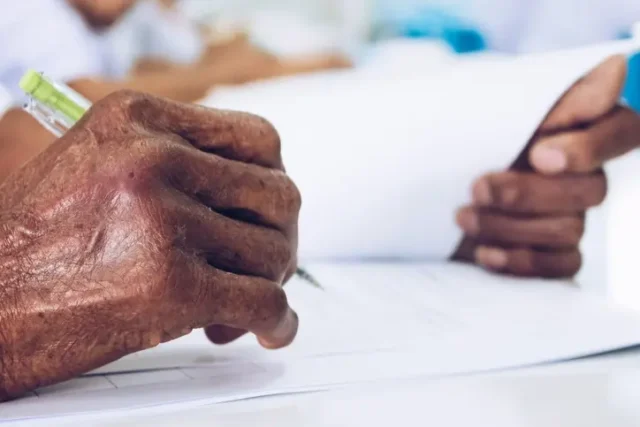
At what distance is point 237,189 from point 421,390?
0.42 ft

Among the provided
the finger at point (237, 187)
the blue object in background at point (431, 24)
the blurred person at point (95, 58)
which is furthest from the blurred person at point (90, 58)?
the finger at point (237, 187)

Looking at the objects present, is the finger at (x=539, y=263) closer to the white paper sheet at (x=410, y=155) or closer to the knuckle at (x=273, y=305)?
the white paper sheet at (x=410, y=155)

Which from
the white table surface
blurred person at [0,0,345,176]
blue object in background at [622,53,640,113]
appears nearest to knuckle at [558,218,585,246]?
blue object in background at [622,53,640,113]

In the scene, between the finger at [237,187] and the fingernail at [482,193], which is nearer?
the finger at [237,187]

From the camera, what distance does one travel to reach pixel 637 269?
51 centimetres

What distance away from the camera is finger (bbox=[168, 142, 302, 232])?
0.97 ft

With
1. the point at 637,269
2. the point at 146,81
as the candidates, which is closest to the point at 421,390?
the point at 637,269

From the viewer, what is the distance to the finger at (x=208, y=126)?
0.30m

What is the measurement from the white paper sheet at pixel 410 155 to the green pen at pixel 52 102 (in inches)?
11.1

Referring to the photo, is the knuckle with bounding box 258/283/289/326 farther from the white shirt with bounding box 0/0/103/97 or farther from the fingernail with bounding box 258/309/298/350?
the white shirt with bounding box 0/0/103/97

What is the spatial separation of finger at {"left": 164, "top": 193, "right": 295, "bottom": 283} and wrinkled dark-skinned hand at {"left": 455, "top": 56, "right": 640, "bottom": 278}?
32 cm

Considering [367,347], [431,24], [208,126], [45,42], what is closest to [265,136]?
[208,126]

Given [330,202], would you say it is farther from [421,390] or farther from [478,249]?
[421,390]

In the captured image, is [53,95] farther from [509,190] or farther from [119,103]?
[509,190]
